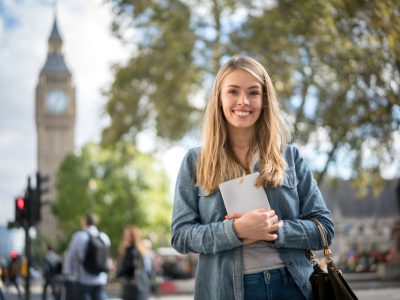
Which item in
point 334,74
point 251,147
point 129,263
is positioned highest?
point 334,74

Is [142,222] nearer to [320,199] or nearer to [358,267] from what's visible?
[358,267]

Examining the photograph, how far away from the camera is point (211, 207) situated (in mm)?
3277

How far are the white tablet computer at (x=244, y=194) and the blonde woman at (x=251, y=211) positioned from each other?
4 centimetres

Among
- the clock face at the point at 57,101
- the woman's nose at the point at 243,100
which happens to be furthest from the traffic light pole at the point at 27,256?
the clock face at the point at 57,101

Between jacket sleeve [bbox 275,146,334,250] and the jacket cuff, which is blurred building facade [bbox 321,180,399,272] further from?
the jacket cuff

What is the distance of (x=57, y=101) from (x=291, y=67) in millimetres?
126452

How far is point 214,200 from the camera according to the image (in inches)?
128

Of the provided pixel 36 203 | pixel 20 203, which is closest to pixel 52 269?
pixel 36 203

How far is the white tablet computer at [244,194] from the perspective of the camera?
3207 mm

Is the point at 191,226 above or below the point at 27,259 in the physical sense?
above

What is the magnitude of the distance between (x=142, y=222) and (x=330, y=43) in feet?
148

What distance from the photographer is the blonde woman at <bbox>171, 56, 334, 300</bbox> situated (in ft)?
10.3

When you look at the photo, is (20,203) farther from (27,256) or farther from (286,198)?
(286,198)

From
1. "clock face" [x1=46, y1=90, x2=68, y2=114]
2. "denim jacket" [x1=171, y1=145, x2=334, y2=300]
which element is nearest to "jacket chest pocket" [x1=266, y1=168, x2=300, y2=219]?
"denim jacket" [x1=171, y1=145, x2=334, y2=300]
